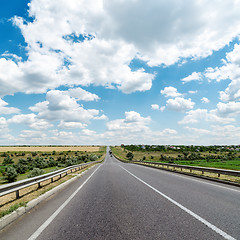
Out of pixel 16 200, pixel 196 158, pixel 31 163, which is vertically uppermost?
pixel 16 200

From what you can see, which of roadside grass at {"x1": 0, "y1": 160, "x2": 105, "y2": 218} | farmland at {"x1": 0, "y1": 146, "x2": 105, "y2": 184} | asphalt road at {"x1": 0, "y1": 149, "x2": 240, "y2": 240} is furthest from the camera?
farmland at {"x1": 0, "y1": 146, "x2": 105, "y2": 184}

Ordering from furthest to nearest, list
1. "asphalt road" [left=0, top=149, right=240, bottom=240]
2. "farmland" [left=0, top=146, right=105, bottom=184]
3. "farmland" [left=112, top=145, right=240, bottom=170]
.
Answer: "farmland" [left=112, top=145, right=240, bottom=170] → "farmland" [left=0, top=146, right=105, bottom=184] → "asphalt road" [left=0, top=149, right=240, bottom=240]

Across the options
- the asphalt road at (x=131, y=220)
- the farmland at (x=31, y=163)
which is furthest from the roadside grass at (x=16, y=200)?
the farmland at (x=31, y=163)

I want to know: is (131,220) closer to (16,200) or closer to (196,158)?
(16,200)

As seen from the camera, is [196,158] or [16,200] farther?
[196,158]

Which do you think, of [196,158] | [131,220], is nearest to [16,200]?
[131,220]

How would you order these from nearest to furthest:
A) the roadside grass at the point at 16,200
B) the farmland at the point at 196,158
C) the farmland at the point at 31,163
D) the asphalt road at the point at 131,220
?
1. the asphalt road at the point at 131,220
2. the roadside grass at the point at 16,200
3. the farmland at the point at 31,163
4. the farmland at the point at 196,158

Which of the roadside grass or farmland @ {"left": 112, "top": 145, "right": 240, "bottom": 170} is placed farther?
farmland @ {"left": 112, "top": 145, "right": 240, "bottom": 170}

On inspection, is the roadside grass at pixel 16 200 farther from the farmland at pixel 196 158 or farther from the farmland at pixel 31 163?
the farmland at pixel 196 158

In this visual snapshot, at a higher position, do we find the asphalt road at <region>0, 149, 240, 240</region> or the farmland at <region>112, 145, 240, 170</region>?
the asphalt road at <region>0, 149, 240, 240</region>

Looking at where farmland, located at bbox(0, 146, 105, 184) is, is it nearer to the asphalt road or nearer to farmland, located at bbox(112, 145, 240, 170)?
the asphalt road

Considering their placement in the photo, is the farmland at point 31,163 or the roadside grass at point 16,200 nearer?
the roadside grass at point 16,200

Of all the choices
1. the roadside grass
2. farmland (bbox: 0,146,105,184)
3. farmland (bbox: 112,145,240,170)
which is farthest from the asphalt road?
farmland (bbox: 112,145,240,170)

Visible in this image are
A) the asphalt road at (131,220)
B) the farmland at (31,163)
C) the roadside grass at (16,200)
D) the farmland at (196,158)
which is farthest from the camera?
the farmland at (196,158)
